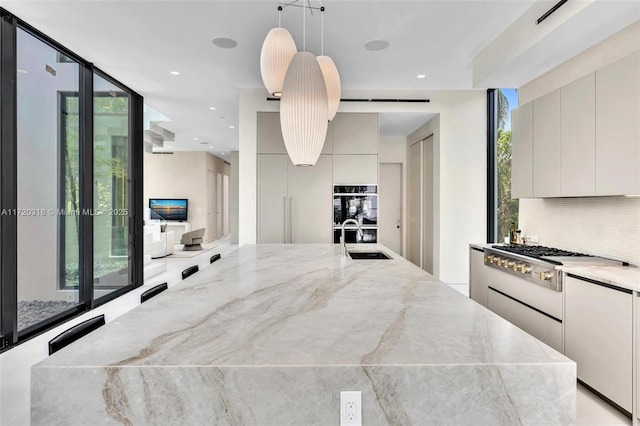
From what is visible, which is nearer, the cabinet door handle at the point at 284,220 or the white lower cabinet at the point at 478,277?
the white lower cabinet at the point at 478,277

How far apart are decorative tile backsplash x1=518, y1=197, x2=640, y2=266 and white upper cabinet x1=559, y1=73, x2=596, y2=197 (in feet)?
0.96

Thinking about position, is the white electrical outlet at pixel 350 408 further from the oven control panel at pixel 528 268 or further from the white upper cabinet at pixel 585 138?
the white upper cabinet at pixel 585 138

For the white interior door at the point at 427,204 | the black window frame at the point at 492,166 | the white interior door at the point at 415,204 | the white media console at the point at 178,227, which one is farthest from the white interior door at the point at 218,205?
the black window frame at the point at 492,166

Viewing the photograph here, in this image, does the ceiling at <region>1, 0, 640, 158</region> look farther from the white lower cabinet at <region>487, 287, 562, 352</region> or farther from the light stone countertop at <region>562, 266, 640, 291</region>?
the white lower cabinet at <region>487, 287, 562, 352</region>

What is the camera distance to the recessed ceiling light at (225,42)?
3346mm

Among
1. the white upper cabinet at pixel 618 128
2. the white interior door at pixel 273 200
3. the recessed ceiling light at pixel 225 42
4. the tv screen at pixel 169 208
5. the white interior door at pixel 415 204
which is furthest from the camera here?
the tv screen at pixel 169 208

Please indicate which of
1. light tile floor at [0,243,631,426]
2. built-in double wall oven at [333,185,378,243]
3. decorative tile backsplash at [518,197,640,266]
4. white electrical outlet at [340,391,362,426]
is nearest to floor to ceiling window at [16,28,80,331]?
light tile floor at [0,243,631,426]

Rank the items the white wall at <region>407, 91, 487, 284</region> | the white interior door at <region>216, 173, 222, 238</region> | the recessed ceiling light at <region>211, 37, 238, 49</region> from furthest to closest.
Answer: the white interior door at <region>216, 173, 222, 238</region>, the white wall at <region>407, 91, 487, 284</region>, the recessed ceiling light at <region>211, 37, 238, 49</region>

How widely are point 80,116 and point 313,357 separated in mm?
4232

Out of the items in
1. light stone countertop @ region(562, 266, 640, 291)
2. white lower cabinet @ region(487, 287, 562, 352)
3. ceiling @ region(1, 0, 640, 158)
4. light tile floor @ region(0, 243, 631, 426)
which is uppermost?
ceiling @ region(1, 0, 640, 158)

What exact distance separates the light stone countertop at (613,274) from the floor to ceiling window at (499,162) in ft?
6.90

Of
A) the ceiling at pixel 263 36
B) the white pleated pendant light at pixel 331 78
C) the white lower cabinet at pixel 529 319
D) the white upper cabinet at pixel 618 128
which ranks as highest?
the ceiling at pixel 263 36

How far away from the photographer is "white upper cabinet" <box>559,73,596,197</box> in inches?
96.5

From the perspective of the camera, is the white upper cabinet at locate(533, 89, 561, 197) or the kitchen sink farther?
the kitchen sink
